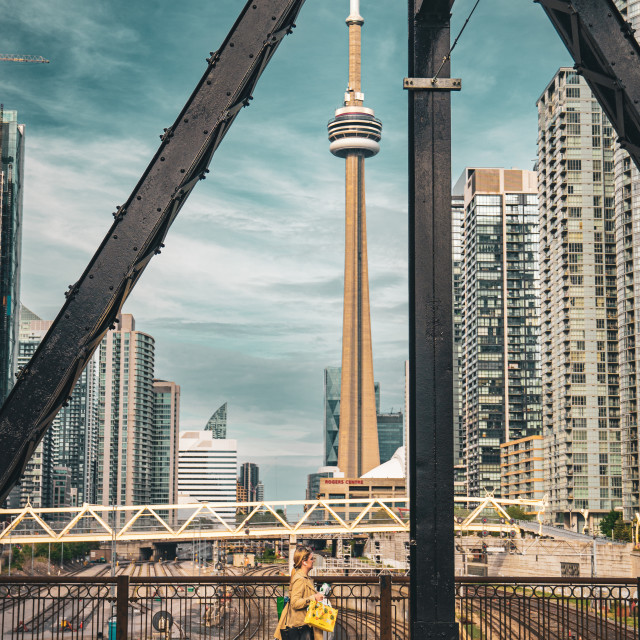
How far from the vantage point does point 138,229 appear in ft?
26.9

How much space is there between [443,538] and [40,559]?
15478 centimetres

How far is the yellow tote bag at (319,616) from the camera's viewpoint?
11.4 m

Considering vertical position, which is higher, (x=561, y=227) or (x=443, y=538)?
(x=561, y=227)

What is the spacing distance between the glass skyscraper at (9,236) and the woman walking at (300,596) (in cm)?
16016

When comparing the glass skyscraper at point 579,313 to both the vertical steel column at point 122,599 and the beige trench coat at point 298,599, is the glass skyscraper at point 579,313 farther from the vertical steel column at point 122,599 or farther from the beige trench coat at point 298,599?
the beige trench coat at point 298,599

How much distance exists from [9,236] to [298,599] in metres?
174

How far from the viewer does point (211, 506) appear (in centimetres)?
10406

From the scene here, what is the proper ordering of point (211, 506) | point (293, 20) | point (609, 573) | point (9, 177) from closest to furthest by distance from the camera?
1. point (293, 20)
2. point (609, 573)
3. point (211, 506)
4. point (9, 177)

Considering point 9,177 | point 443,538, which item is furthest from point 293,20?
point 9,177

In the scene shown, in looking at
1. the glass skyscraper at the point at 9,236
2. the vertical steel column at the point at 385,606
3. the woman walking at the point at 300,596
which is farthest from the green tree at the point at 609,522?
the woman walking at the point at 300,596

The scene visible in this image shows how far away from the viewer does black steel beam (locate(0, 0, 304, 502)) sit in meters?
7.99

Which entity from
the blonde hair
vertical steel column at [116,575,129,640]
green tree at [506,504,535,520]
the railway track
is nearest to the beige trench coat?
the blonde hair

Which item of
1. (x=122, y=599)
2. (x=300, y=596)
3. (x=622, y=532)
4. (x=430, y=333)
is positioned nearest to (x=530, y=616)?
(x=300, y=596)

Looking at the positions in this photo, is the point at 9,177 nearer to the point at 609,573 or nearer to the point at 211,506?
the point at 211,506
